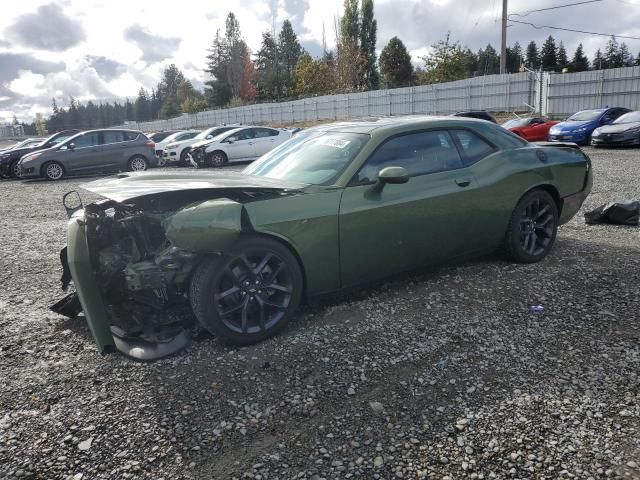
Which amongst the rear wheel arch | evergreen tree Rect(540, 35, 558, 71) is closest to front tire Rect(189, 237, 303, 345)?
the rear wheel arch

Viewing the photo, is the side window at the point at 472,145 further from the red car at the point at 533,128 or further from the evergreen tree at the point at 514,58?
the evergreen tree at the point at 514,58

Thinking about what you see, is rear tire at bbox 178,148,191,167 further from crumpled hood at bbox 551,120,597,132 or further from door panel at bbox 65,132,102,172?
crumpled hood at bbox 551,120,597,132

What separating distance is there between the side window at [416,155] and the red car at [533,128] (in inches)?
647

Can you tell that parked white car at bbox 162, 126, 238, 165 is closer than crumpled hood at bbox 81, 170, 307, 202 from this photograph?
No

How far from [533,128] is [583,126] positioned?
1740 mm

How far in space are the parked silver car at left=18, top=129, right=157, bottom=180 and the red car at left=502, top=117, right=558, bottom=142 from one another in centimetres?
1373

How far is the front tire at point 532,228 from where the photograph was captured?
15.4 feet

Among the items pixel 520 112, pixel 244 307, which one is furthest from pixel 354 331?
pixel 520 112

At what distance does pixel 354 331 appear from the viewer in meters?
3.53

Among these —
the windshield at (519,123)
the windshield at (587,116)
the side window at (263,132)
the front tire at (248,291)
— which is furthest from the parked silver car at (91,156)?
the windshield at (587,116)

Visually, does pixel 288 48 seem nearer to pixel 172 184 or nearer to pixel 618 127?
pixel 618 127

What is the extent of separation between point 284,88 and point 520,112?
47969 millimetres

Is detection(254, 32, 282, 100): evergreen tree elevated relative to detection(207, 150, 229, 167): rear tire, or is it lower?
elevated

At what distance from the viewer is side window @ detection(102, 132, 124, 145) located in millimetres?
16000
